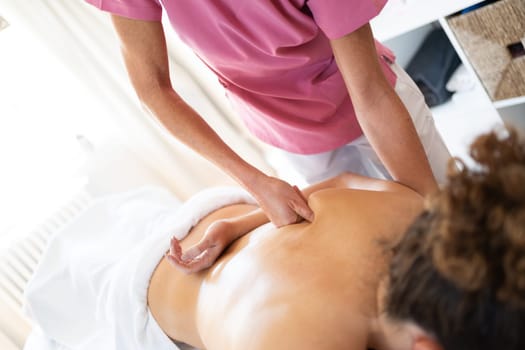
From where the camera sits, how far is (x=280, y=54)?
109 cm

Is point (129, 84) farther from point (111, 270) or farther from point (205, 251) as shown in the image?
point (205, 251)

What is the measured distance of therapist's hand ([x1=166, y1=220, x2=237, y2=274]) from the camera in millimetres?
1172

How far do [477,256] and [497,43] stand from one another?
50.2 inches

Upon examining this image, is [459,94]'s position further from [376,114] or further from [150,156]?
[150,156]

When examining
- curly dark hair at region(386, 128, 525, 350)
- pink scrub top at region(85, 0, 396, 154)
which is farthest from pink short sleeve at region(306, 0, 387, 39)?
curly dark hair at region(386, 128, 525, 350)

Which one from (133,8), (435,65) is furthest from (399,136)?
(435,65)

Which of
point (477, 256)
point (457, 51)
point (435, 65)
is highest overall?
point (477, 256)

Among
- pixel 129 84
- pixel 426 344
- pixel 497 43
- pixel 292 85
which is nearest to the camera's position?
pixel 426 344

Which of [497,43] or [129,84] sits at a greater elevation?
[129,84]

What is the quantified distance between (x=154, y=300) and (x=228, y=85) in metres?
0.59

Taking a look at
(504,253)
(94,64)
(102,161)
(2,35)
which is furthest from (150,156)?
(504,253)

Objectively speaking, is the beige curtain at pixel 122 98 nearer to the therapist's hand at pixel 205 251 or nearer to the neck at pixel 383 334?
the therapist's hand at pixel 205 251

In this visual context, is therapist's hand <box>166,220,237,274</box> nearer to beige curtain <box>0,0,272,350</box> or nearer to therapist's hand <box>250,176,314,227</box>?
therapist's hand <box>250,176,314,227</box>

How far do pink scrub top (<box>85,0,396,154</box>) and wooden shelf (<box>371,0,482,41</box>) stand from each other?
413mm
